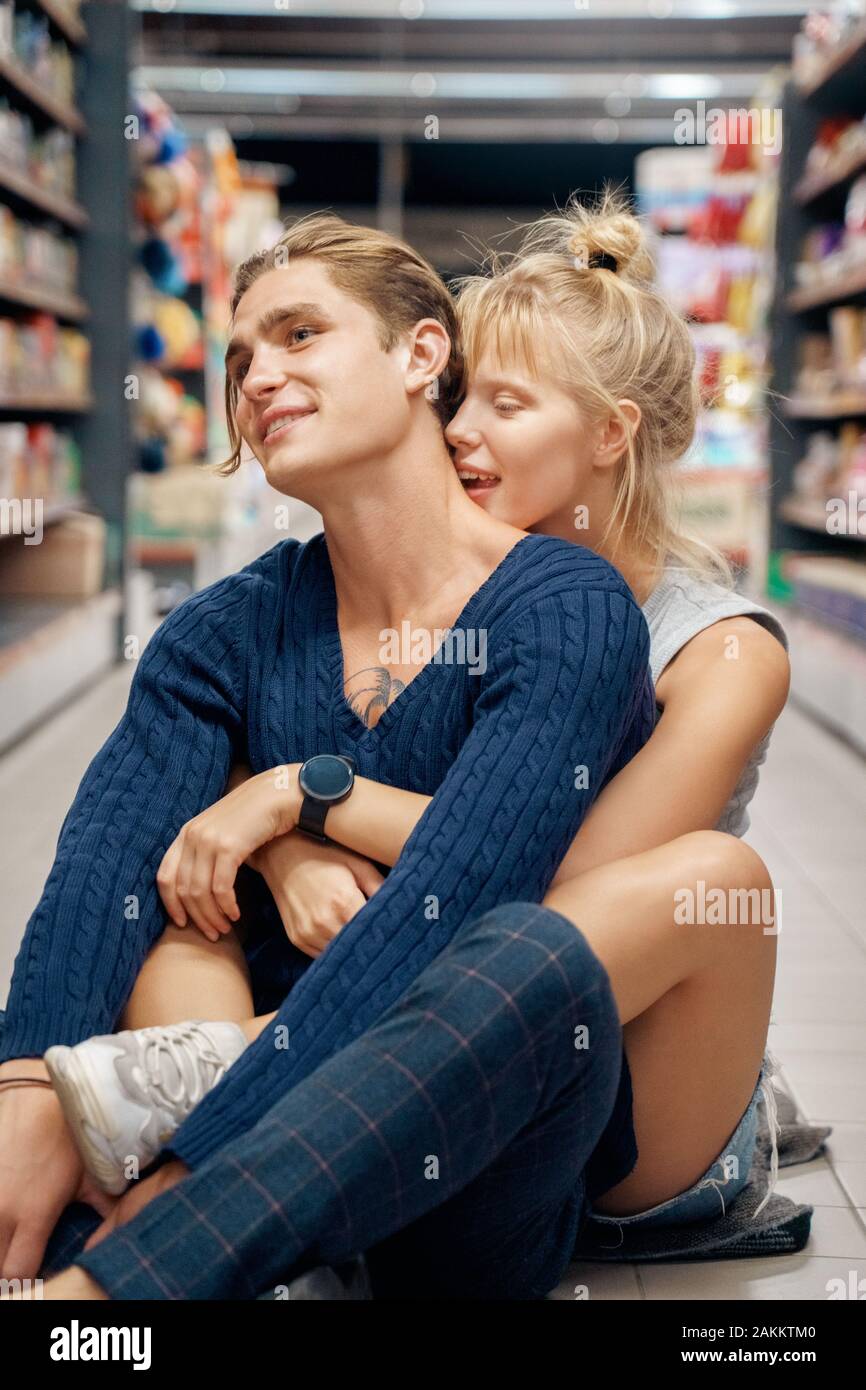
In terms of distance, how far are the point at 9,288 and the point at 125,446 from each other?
1.53m

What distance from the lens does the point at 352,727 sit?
155cm

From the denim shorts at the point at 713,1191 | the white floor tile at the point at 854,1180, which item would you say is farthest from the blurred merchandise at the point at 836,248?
the denim shorts at the point at 713,1191

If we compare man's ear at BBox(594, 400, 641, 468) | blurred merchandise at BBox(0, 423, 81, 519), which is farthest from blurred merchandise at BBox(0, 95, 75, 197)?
man's ear at BBox(594, 400, 641, 468)

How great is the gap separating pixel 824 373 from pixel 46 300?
9.68 ft

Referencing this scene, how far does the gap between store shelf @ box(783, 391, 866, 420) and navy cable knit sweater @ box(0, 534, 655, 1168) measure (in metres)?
3.47

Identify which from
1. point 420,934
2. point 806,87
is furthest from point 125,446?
point 420,934

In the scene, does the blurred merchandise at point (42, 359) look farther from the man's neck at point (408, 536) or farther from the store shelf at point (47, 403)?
the man's neck at point (408, 536)

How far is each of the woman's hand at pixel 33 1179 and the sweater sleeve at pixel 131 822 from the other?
0.07m

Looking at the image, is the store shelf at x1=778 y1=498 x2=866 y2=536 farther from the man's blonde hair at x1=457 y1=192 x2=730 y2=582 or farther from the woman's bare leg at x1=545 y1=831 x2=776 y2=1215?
the woman's bare leg at x1=545 y1=831 x2=776 y2=1215

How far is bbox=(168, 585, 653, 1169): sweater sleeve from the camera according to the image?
131cm

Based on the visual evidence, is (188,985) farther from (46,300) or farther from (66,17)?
(66,17)

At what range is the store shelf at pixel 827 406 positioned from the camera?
209 inches
